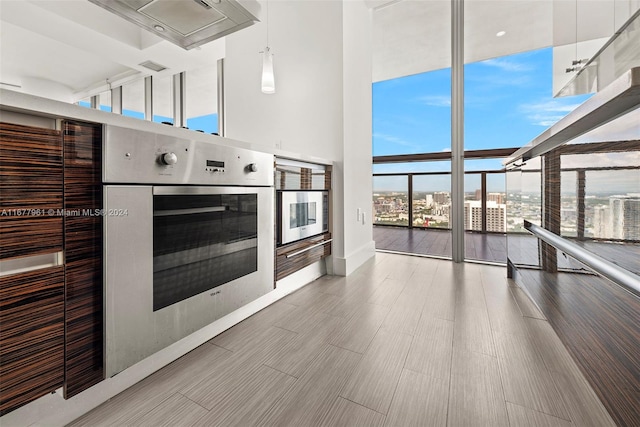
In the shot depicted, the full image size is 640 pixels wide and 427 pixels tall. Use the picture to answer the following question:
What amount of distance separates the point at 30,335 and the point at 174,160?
652mm

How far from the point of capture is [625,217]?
69cm

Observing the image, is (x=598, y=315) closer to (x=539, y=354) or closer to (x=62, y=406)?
(x=539, y=354)

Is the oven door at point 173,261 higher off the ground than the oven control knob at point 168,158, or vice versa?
the oven control knob at point 168,158

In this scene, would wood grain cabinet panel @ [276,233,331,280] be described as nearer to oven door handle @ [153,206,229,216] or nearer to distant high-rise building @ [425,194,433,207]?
oven door handle @ [153,206,229,216]

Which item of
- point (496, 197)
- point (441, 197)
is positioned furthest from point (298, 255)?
point (496, 197)

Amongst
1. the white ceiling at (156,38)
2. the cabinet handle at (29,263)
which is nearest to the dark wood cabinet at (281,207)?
the cabinet handle at (29,263)

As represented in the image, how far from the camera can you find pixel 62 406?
0.82 meters

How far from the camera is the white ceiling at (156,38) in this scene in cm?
215

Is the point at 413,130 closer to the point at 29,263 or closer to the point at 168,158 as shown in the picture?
the point at 168,158

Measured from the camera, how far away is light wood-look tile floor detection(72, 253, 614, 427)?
85 centimetres

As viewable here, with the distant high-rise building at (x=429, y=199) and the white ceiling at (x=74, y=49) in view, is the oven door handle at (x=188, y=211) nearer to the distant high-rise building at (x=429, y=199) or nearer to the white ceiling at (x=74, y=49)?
the white ceiling at (x=74, y=49)

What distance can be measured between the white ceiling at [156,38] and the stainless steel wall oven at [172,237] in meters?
2.24

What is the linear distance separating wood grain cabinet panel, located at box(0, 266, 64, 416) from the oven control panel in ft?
1.12

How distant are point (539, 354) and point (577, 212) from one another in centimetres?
66
